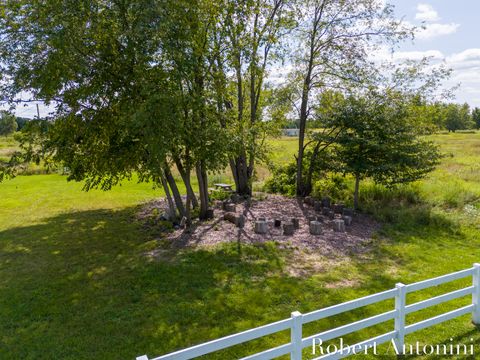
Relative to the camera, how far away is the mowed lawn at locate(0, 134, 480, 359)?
16.1 ft

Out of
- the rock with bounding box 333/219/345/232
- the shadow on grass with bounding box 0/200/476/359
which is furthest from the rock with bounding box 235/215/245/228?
the rock with bounding box 333/219/345/232

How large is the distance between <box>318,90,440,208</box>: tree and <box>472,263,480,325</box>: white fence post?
620 centimetres

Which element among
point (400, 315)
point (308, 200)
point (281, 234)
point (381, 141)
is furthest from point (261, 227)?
point (400, 315)

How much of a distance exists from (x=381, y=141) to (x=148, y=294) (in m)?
8.35

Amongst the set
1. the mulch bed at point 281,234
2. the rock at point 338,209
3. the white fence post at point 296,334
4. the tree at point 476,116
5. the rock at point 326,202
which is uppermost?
the tree at point 476,116

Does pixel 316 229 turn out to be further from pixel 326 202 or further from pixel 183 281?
pixel 183 281

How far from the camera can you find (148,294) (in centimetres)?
628

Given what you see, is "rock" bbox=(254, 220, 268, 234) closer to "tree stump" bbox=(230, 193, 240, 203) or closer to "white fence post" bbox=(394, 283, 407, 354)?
"tree stump" bbox=(230, 193, 240, 203)

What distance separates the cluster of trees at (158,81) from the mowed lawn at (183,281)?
6.26 ft

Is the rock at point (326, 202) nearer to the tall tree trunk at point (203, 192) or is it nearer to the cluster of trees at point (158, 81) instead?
the cluster of trees at point (158, 81)

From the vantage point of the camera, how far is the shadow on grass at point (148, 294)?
16.0 feet

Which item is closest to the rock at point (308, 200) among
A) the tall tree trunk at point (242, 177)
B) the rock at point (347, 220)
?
the tall tree trunk at point (242, 177)

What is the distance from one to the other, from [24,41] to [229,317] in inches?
272

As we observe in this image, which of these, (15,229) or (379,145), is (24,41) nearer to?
(15,229)
